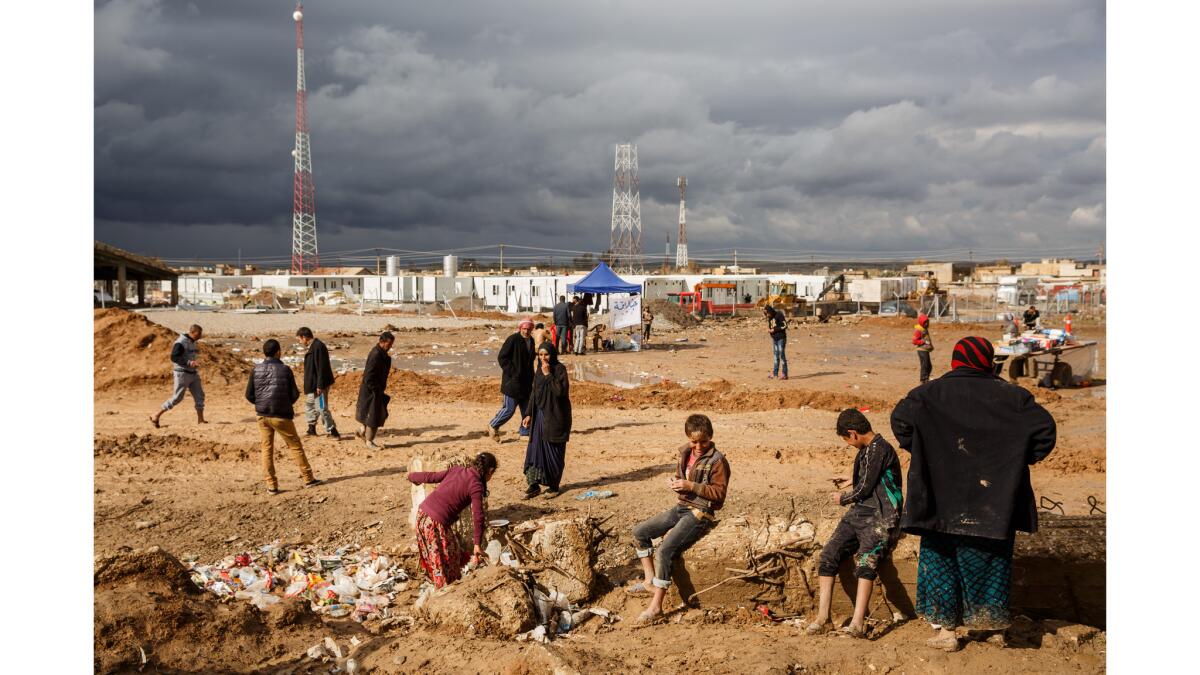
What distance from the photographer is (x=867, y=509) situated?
4.80m

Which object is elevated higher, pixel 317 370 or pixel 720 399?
pixel 317 370

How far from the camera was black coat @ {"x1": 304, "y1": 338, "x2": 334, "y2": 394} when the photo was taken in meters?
10.8

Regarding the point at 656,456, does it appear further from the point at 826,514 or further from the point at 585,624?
the point at 585,624

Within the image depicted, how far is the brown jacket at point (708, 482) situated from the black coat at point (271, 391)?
15.1ft

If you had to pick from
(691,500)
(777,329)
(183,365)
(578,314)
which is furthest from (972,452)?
(578,314)

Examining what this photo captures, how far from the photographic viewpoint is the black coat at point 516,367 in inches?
391

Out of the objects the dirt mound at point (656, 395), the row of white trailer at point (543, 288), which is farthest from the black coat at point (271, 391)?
the row of white trailer at point (543, 288)

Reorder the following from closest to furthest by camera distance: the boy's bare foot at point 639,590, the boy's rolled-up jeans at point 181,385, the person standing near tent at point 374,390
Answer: the boy's bare foot at point 639,590, the person standing near tent at point 374,390, the boy's rolled-up jeans at point 181,385

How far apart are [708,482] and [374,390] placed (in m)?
6.25

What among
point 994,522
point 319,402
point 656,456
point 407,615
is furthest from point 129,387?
point 994,522

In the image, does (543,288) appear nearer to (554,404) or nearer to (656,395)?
(656,395)

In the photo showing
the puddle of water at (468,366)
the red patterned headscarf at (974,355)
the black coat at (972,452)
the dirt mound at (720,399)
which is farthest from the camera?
the puddle of water at (468,366)

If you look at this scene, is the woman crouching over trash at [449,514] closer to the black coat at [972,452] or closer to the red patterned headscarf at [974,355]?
the black coat at [972,452]

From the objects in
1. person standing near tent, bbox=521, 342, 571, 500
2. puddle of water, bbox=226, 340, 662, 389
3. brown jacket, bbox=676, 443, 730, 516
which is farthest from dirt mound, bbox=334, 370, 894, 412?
brown jacket, bbox=676, 443, 730, 516
